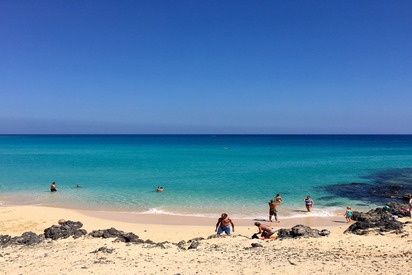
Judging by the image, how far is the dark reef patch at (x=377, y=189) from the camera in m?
24.9

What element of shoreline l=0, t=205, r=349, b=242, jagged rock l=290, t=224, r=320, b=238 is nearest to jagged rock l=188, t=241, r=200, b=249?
shoreline l=0, t=205, r=349, b=242

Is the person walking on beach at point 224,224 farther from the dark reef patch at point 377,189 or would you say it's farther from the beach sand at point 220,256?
the dark reef patch at point 377,189

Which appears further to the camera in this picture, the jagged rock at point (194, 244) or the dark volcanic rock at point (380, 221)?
the dark volcanic rock at point (380, 221)

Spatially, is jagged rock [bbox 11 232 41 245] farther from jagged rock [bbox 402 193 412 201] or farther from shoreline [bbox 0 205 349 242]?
jagged rock [bbox 402 193 412 201]

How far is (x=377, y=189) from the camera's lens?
2839 centimetres

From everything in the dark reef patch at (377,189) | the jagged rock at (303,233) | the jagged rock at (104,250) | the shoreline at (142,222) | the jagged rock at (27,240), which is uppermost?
the jagged rock at (303,233)

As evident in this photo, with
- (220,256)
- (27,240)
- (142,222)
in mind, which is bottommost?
(142,222)

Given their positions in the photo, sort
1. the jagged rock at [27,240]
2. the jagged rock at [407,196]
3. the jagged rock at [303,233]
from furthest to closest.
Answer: the jagged rock at [407,196] → the jagged rock at [303,233] → the jagged rock at [27,240]

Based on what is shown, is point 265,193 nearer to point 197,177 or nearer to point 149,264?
point 197,177

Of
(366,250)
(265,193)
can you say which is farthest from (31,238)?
(265,193)

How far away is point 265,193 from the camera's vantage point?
26.3 m

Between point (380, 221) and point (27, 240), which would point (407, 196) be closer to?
point (380, 221)

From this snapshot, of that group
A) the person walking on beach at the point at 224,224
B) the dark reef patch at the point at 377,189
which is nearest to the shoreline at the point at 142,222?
the person walking on beach at the point at 224,224

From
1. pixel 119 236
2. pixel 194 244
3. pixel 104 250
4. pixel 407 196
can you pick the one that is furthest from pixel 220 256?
pixel 407 196
